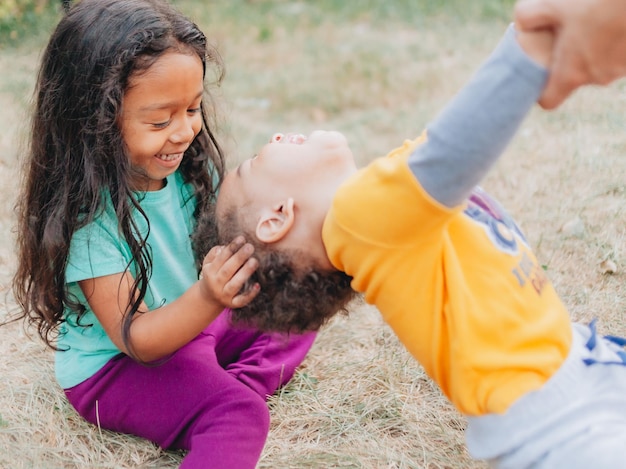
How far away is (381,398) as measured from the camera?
2266 millimetres

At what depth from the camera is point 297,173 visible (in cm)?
165

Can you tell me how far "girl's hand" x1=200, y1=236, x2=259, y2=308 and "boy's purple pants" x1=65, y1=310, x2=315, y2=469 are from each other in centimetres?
31

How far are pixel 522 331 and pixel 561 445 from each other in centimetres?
22

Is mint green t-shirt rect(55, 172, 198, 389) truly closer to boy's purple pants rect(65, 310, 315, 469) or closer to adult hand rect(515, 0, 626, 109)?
boy's purple pants rect(65, 310, 315, 469)

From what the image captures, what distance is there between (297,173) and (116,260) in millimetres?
582

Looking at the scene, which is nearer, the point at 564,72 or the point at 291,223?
the point at 564,72

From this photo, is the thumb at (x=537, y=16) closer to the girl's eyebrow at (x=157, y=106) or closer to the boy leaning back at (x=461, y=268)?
the boy leaning back at (x=461, y=268)

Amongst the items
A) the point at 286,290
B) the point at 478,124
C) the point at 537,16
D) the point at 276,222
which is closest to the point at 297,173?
the point at 276,222

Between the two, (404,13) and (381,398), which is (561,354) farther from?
(404,13)

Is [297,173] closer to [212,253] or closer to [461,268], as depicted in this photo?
[212,253]

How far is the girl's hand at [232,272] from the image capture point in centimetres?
167

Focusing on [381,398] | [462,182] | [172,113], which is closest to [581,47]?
[462,182]

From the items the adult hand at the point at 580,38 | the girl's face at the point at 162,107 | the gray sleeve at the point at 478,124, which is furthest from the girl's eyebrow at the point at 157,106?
the adult hand at the point at 580,38

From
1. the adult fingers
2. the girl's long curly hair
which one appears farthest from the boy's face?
the adult fingers
